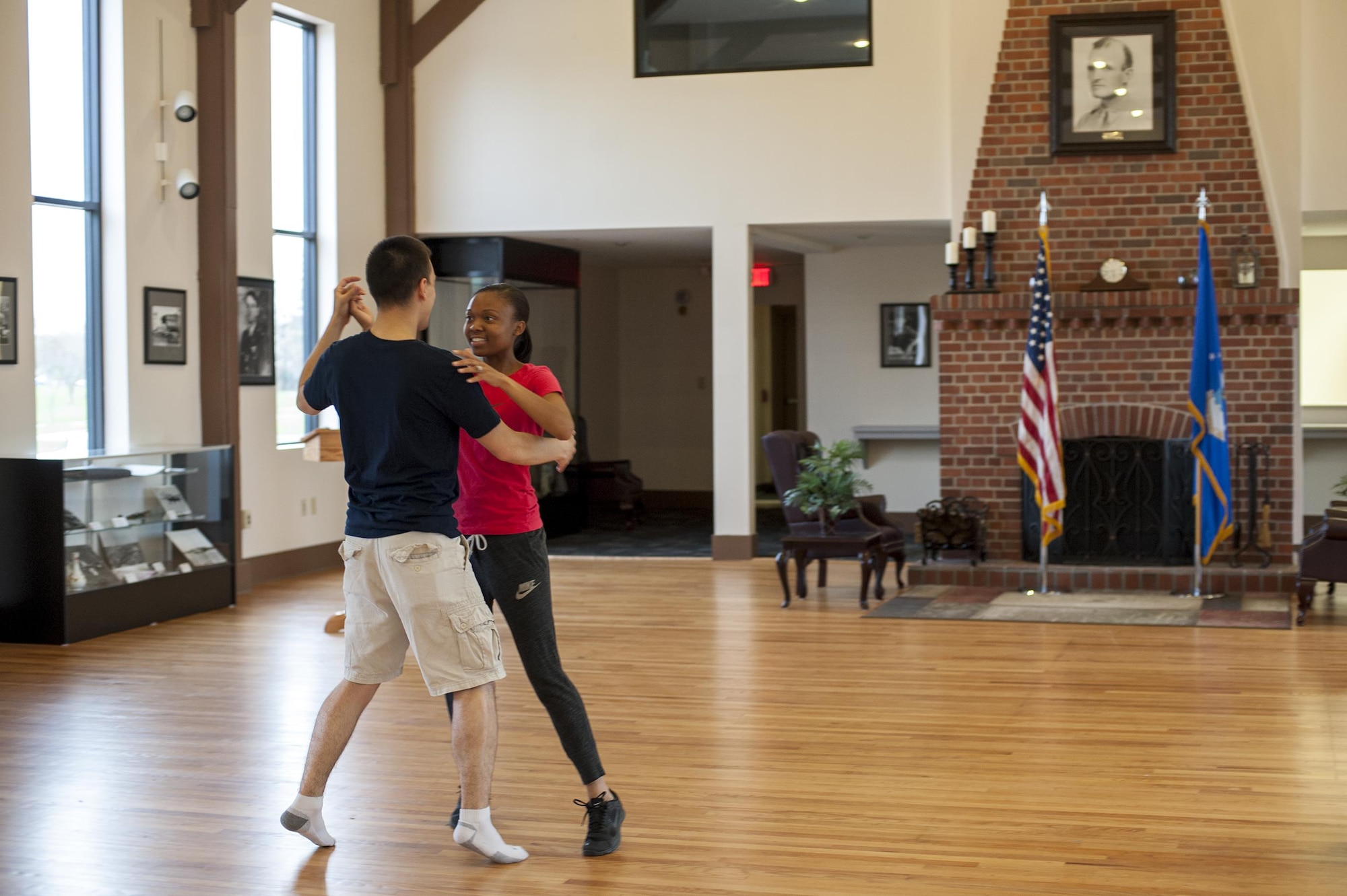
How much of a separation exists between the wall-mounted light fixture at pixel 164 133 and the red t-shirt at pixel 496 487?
5.58 metres

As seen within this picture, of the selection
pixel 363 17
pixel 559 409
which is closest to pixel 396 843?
pixel 559 409

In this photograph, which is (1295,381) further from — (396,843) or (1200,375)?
(396,843)

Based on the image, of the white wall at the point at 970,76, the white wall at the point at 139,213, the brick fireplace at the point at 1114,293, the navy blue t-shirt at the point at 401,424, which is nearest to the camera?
the navy blue t-shirt at the point at 401,424

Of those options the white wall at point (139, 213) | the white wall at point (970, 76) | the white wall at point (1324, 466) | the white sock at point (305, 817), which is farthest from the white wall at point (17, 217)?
the white wall at point (1324, 466)

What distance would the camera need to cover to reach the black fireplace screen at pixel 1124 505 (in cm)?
881

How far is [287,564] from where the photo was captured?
952 centimetres

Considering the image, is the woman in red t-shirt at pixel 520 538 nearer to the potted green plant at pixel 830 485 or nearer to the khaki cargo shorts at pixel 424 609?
the khaki cargo shorts at pixel 424 609

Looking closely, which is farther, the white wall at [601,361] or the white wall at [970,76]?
the white wall at [601,361]

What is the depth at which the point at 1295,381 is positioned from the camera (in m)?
8.84

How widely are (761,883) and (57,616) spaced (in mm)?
4792

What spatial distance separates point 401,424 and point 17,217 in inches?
200

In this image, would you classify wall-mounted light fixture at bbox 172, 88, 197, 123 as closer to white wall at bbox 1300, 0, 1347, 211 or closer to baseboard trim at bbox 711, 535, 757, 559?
baseboard trim at bbox 711, 535, 757, 559

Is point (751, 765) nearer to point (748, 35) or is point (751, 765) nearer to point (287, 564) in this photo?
point (287, 564)

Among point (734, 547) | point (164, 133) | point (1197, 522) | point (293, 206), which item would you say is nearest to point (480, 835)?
point (1197, 522)
